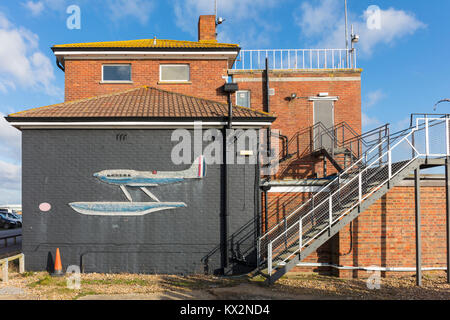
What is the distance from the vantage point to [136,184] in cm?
1098

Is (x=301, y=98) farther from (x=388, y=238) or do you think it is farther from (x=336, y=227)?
(x=336, y=227)

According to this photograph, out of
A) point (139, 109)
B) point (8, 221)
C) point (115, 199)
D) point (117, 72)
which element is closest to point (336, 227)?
point (115, 199)

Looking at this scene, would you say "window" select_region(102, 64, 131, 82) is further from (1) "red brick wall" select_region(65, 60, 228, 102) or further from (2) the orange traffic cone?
(2) the orange traffic cone

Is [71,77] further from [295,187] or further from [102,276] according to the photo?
[295,187]

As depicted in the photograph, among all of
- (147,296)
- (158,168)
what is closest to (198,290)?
(147,296)

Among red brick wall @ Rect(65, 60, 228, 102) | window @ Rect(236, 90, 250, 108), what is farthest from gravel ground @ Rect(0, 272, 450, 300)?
window @ Rect(236, 90, 250, 108)

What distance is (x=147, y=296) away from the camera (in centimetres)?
858

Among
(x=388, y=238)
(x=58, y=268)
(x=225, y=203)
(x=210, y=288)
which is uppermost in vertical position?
(x=225, y=203)

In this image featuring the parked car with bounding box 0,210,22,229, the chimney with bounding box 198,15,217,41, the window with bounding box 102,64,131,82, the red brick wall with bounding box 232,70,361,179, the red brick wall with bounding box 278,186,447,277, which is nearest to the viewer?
the red brick wall with bounding box 278,186,447,277

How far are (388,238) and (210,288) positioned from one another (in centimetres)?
525

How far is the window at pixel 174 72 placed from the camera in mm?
15047

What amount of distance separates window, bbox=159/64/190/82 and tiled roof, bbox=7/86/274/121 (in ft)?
6.13

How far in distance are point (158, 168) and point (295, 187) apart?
420 centimetres

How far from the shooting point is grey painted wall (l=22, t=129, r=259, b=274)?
10.8m
